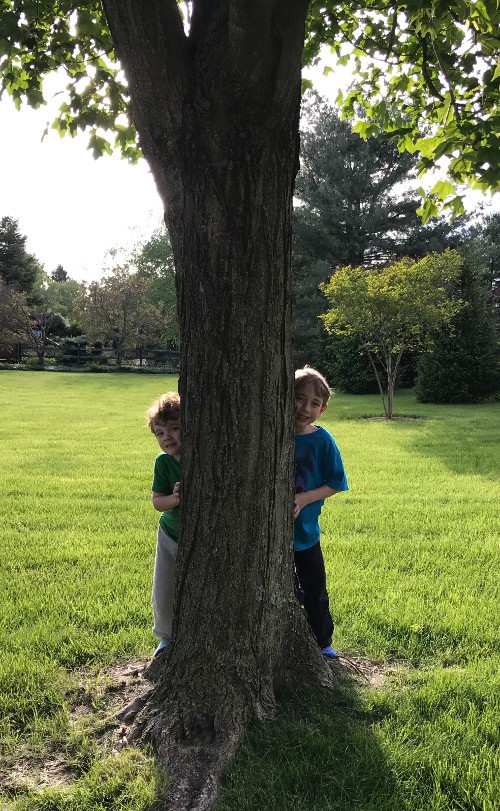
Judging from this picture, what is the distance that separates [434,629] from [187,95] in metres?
3.14

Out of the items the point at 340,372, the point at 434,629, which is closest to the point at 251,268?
the point at 434,629

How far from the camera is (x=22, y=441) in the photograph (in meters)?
11.6

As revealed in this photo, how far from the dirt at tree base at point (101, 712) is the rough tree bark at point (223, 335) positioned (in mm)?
168

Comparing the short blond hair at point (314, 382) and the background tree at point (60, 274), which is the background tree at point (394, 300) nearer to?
the short blond hair at point (314, 382)

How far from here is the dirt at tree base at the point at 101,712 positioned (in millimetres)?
2326

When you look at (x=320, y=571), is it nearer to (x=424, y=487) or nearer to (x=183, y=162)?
(x=183, y=162)

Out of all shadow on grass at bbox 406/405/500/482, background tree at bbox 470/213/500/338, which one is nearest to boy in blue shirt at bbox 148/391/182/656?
shadow on grass at bbox 406/405/500/482

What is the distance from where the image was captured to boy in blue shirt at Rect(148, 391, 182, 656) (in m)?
3.03

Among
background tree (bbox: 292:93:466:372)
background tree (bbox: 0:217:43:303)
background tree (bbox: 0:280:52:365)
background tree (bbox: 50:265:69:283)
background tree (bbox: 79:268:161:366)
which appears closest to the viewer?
background tree (bbox: 292:93:466:372)

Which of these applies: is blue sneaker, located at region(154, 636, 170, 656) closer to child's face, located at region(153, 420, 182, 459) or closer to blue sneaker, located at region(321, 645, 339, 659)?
blue sneaker, located at region(321, 645, 339, 659)

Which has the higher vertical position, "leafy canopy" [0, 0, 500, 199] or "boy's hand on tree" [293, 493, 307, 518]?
"leafy canopy" [0, 0, 500, 199]

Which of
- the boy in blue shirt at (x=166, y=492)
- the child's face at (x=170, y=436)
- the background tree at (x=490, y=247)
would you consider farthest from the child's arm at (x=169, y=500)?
the background tree at (x=490, y=247)

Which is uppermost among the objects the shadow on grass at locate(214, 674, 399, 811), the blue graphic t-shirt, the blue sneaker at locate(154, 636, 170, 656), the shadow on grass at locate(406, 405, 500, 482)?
the blue graphic t-shirt

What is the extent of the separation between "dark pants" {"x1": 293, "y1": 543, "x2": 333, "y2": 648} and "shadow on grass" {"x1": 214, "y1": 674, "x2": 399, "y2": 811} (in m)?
0.49
